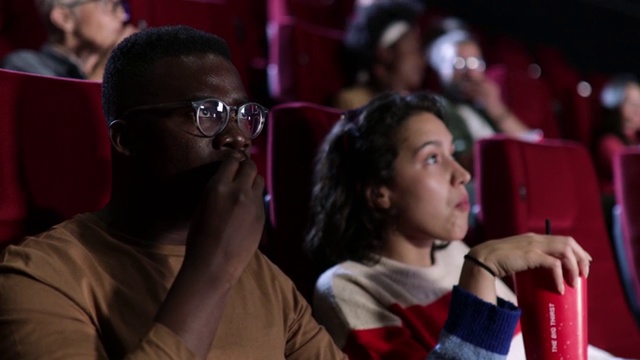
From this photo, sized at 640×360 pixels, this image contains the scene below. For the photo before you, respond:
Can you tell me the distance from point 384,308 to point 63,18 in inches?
20.6

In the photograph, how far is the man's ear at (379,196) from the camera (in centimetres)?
70

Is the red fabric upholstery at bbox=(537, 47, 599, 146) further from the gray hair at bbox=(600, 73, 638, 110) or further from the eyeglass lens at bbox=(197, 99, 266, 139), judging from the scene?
the eyeglass lens at bbox=(197, 99, 266, 139)

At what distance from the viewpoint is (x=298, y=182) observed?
748mm

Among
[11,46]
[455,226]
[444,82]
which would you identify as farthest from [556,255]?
[444,82]

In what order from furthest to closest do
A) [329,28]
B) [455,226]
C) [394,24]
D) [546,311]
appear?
[329,28], [394,24], [455,226], [546,311]

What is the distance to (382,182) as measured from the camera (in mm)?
698

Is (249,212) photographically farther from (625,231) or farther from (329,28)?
(329,28)

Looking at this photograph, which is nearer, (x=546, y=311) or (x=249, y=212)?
(x=249, y=212)

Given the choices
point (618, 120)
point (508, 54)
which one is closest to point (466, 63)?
point (618, 120)

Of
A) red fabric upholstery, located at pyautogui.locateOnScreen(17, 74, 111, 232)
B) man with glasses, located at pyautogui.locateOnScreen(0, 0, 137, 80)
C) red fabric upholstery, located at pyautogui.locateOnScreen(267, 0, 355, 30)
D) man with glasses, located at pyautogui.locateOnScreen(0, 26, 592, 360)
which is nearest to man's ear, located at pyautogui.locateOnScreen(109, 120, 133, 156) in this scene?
man with glasses, located at pyautogui.locateOnScreen(0, 26, 592, 360)

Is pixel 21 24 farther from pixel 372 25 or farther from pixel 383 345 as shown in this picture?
pixel 383 345

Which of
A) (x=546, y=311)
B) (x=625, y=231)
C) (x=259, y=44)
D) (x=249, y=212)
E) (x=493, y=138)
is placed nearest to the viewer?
(x=249, y=212)

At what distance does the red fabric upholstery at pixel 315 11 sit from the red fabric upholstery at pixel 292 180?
0.59 m

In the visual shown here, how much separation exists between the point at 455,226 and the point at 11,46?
0.63m
